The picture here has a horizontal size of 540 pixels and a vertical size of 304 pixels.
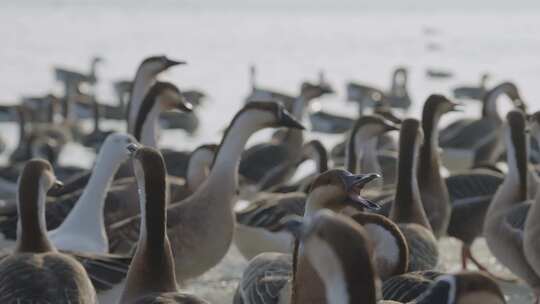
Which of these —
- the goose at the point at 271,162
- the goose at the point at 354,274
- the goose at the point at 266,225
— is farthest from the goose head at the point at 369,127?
the goose at the point at 354,274

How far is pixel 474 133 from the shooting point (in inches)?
590

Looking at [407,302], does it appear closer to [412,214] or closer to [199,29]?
[412,214]

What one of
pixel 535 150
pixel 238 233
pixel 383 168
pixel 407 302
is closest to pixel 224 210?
pixel 238 233

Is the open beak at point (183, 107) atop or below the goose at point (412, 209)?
atop

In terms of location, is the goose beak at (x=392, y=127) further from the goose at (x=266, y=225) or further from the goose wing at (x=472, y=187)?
the goose at (x=266, y=225)

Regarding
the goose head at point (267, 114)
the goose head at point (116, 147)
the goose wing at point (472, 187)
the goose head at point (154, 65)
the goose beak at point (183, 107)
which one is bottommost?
the goose wing at point (472, 187)

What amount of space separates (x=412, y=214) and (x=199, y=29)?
120 ft

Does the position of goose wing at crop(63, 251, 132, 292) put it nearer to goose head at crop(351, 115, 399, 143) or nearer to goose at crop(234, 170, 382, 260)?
goose at crop(234, 170, 382, 260)

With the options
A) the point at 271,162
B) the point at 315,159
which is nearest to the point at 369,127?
the point at 315,159

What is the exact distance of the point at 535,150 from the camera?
12930mm

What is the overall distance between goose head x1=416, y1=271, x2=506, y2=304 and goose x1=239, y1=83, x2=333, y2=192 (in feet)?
28.3

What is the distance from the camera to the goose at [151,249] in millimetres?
5316

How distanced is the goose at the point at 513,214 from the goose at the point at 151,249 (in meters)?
2.86

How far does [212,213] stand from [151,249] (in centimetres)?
235
